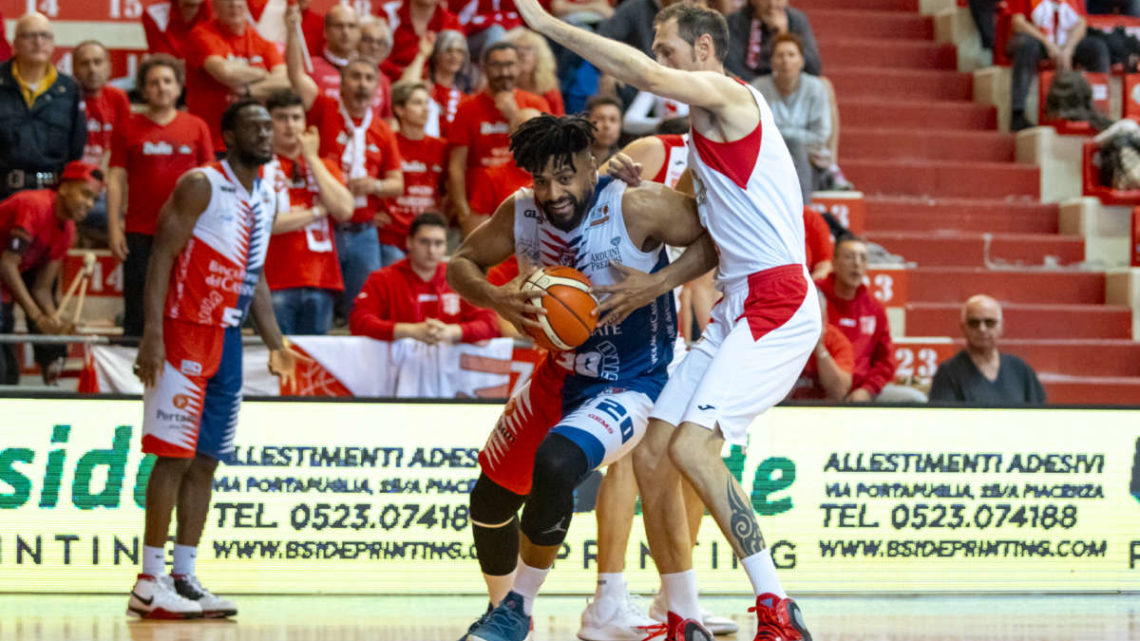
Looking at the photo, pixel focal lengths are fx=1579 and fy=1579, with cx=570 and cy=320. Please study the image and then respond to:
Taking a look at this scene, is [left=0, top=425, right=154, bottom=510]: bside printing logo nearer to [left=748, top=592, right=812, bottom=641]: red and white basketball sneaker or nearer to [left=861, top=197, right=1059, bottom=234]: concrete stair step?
[left=748, top=592, right=812, bottom=641]: red and white basketball sneaker

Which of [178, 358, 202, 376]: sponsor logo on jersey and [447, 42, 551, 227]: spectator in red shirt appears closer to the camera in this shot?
[178, 358, 202, 376]: sponsor logo on jersey

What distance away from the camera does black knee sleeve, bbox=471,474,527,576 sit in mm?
6070

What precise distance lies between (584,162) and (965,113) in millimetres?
9804

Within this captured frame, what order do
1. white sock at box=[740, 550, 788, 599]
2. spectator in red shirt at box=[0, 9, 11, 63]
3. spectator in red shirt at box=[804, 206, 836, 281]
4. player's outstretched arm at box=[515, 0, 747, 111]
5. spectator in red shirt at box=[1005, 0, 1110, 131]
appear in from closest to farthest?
player's outstretched arm at box=[515, 0, 747, 111] → white sock at box=[740, 550, 788, 599] → spectator in red shirt at box=[804, 206, 836, 281] → spectator in red shirt at box=[0, 9, 11, 63] → spectator in red shirt at box=[1005, 0, 1110, 131]

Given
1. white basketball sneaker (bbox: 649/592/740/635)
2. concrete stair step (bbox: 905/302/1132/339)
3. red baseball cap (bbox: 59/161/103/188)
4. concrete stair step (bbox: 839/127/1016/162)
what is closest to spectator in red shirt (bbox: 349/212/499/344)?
red baseball cap (bbox: 59/161/103/188)

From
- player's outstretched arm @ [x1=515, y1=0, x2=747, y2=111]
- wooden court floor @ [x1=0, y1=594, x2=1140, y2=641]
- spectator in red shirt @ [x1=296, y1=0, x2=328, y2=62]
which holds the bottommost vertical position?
wooden court floor @ [x1=0, y1=594, x2=1140, y2=641]

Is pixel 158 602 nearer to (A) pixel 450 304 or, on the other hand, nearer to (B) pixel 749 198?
(A) pixel 450 304

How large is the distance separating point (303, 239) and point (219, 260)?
2.38 meters

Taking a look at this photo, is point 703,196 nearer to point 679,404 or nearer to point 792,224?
point 792,224

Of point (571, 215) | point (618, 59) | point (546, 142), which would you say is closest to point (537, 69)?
point (571, 215)

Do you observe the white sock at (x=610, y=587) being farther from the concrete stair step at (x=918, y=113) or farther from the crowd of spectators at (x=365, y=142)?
the concrete stair step at (x=918, y=113)

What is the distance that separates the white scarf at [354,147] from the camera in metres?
10.5

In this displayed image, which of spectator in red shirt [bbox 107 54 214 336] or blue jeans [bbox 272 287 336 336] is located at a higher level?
spectator in red shirt [bbox 107 54 214 336]

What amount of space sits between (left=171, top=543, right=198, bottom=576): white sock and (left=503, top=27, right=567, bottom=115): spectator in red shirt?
510 cm
